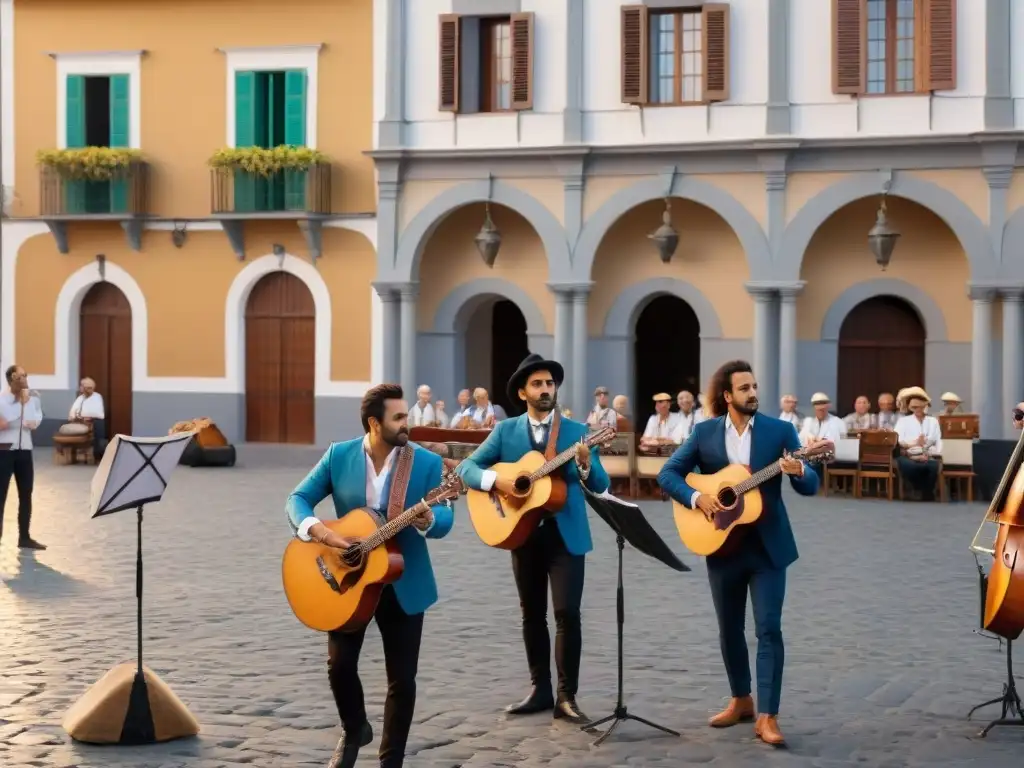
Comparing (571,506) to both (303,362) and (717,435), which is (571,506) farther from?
(303,362)

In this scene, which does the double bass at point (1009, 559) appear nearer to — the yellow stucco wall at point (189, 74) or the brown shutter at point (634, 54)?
the brown shutter at point (634, 54)

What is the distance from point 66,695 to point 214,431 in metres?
18.2

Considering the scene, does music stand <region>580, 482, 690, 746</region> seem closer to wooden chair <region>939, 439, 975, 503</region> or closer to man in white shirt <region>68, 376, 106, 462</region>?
wooden chair <region>939, 439, 975, 503</region>

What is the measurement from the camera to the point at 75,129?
99.9 ft

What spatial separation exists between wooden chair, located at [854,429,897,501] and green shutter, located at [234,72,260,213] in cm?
1205

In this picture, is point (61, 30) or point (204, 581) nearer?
point (204, 581)

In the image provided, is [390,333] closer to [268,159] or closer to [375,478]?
[268,159]

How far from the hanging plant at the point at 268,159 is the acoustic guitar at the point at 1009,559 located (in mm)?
22008

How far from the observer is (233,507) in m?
20.6

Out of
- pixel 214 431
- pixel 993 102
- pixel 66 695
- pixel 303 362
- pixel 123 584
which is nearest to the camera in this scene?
pixel 66 695

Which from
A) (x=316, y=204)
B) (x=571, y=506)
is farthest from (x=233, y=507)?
(x=571, y=506)

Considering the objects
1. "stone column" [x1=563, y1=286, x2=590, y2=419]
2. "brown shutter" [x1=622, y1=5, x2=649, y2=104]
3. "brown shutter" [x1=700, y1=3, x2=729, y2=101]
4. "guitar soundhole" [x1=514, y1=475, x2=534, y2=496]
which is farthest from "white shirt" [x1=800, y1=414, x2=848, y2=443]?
"guitar soundhole" [x1=514, y1=475, x2=534, y2=496]

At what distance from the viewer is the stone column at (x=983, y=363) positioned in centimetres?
2570

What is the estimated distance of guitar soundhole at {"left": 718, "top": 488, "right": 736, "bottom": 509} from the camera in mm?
8656
